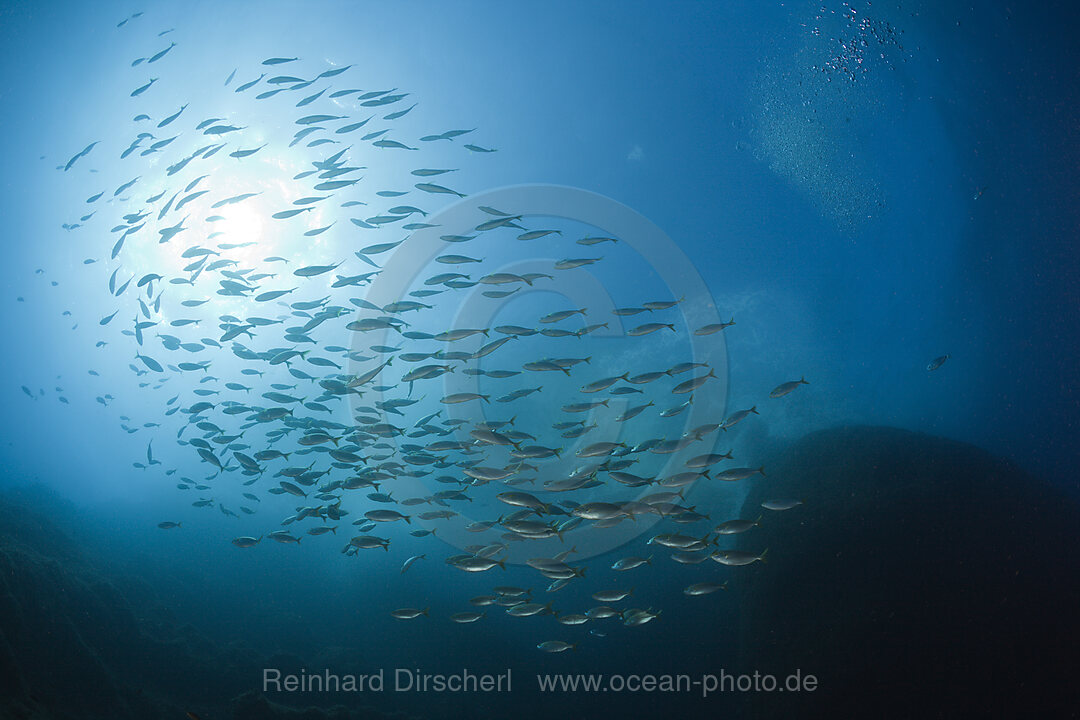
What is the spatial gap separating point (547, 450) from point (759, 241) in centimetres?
1468

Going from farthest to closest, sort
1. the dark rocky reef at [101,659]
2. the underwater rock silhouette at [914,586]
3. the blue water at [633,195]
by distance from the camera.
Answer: the blue water at [633,195]
the dark rocky reef at [101,659]
the underwater rock silhouette at [914,586]

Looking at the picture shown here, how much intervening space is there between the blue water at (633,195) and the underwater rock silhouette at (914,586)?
283 centimetres

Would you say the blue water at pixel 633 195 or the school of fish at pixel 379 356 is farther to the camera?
the blue water at pixel 633 195

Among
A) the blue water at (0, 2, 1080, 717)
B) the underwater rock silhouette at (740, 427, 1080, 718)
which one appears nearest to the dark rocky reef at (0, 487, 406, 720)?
the blue water at (0, 2, 1080, 717)

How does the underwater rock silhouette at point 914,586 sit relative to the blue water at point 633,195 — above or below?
below

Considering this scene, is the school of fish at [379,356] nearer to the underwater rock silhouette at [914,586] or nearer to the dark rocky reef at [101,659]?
the underwater rock silhouette at [914,586]


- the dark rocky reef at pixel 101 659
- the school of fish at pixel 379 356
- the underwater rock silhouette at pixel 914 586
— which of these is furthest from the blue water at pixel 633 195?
the underwater rock silhouette at pixel 914 586

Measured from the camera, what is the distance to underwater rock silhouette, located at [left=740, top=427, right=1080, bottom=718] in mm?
8031

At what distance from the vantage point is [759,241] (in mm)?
17172

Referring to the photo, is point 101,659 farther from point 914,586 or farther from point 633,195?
point 633,195

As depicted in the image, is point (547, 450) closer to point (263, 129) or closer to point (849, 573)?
point (849, 573)

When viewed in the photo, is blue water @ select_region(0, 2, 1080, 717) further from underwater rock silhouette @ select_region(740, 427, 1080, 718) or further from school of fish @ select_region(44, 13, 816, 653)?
underwater rock silhouette @ select_region(740, 427, 1080, 718)

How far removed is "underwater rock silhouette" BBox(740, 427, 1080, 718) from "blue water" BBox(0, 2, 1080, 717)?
2.83 meters

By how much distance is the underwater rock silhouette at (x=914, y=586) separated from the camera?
26.3ft
